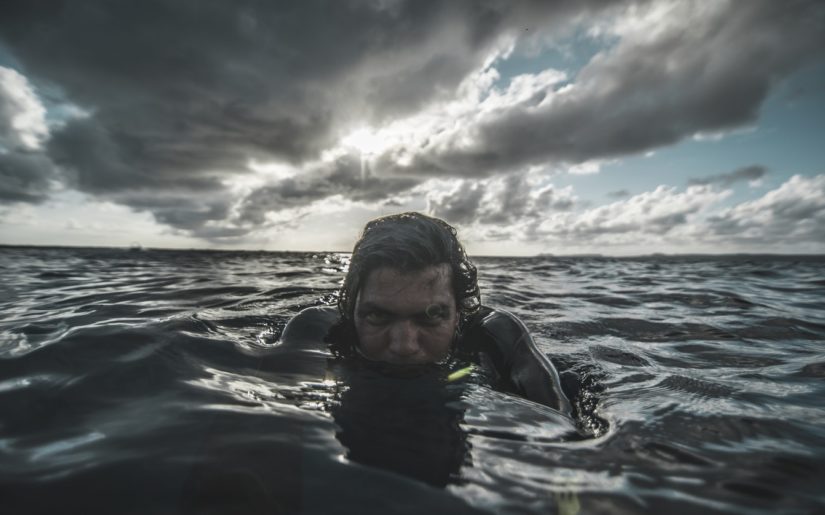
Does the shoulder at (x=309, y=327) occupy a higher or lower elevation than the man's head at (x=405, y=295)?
lower

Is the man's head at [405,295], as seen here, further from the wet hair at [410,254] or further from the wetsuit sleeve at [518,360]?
the wetsuit sleeve at [518,360]

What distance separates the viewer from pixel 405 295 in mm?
3051

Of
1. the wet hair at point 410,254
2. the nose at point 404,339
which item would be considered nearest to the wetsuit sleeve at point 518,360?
the wet hair at point 410,254

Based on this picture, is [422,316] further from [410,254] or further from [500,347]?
[500,347]

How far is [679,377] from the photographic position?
349 cm

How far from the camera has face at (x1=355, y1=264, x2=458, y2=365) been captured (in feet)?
9.97

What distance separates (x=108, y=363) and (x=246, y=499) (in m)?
2.22

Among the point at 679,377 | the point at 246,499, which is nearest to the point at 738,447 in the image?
the point at 679,377

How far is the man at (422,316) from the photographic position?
3.04 metres

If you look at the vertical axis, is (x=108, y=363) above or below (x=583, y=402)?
above

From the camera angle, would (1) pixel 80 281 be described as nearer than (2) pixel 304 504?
No

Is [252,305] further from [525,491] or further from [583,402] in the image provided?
[525,491]

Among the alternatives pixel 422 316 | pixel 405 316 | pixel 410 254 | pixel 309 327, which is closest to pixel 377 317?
pixel 405 316

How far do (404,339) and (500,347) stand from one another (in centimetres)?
99
